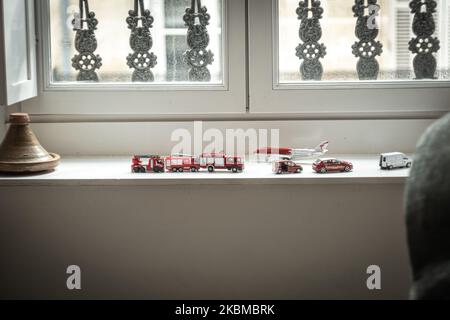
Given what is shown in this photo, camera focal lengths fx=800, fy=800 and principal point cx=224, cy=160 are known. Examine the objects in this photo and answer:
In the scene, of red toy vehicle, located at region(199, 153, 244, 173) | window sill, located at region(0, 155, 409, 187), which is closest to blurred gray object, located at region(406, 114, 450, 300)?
window sill, located at region(0, 155, 409, 187)

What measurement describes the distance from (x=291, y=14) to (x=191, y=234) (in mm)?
711

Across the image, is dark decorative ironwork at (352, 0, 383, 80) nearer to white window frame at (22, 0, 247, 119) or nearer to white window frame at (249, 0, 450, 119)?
white window frame at (249, 0, 450, 119)

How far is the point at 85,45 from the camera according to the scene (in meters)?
2.32

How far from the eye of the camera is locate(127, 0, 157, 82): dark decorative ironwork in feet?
7.56

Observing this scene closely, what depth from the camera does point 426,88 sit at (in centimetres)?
229

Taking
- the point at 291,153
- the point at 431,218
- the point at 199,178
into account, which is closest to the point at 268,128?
the point at 291,153

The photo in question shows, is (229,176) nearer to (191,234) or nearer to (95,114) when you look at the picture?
(191,234)

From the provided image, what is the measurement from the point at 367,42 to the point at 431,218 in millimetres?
1248

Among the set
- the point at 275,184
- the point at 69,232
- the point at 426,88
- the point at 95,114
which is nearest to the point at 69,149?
the point at 95,114

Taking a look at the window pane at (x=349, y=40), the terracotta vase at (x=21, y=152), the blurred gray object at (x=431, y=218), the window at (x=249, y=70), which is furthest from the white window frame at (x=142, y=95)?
the blurred gray object at (x=431, y=218)

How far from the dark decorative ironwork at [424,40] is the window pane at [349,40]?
1 cm

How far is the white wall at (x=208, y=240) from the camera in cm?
204

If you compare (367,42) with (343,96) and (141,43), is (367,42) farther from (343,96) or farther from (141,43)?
(141,43)

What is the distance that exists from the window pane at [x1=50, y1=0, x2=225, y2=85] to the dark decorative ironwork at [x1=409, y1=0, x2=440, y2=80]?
56cm
